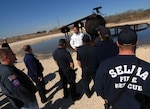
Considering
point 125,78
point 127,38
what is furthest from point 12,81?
point 127,38

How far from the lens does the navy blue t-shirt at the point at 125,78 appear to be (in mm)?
2350

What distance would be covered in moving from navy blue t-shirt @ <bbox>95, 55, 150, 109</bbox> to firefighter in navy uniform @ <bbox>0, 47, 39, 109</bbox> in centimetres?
163

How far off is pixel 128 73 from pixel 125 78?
0.07 metres

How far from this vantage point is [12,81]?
350 centimetres

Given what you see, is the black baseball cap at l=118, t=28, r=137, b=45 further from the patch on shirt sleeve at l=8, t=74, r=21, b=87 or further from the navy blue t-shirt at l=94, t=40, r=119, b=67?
the navy blue t-shirt at l=94, t=40, r=119, b=67

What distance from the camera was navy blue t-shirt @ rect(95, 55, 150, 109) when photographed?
235cm

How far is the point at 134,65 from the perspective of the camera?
235 cm

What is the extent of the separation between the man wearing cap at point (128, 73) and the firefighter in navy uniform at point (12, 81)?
1686 mm

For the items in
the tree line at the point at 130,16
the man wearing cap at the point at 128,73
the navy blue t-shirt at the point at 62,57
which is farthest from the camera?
the tree line at the point at 130,16

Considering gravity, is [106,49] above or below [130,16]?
above

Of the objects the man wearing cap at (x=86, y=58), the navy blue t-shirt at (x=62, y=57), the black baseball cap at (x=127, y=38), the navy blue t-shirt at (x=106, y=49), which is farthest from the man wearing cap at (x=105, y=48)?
the black baseball cap at (x=127, y=38)

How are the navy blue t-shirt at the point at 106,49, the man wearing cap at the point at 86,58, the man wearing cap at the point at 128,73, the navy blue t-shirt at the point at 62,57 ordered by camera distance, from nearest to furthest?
the man wearing cap at the point at 128,73
the navy blue t-shirt at the point at 106,49
the man wearing cap at the point at 86,58
the navy blue t-shirt at the point at 62,57

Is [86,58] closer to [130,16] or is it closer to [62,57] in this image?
[62,57]

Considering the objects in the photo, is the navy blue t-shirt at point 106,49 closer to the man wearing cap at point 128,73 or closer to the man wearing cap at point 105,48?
the man wearing cap at point 105,48
